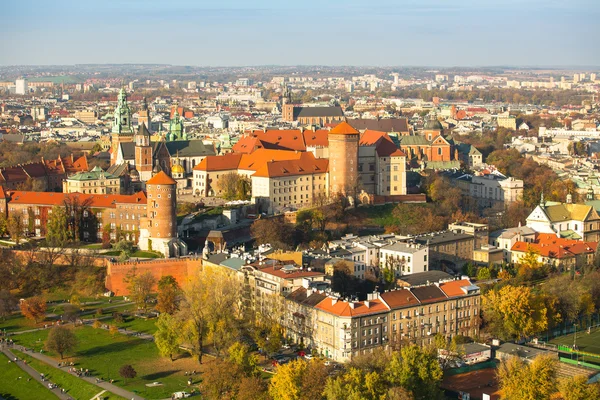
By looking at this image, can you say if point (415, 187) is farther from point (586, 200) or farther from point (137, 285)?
point (137, 285)

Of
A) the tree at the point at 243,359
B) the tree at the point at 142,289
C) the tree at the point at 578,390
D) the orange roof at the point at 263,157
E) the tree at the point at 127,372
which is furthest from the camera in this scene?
the orange roof at the point at 263,157

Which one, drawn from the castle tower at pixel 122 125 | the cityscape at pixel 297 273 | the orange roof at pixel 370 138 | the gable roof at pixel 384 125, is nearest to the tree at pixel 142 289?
the cityscape at pixel 297 273

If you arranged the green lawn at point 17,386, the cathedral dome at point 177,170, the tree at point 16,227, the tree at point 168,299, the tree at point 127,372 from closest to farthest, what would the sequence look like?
the green lawn at point 17,386 → the tree at point 127,372 → the tree at point 168,299 → the tree at point 16,227 → the cathedral dome at point 177,170

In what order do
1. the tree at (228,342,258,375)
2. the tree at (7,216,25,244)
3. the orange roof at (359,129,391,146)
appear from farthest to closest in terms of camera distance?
the orange roof at (359,129,391,146), the tree at (7,216,25,244), the tree at (228,342,258,375)

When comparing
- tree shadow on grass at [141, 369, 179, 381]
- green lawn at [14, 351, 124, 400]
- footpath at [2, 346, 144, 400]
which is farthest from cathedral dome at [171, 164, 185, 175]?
tree shadow on grass at [141, 369, 179, 381]

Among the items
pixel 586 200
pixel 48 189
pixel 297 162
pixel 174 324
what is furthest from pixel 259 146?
pixel 174 324

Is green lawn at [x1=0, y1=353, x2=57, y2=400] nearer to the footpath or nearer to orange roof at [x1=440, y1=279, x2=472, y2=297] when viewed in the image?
the footpath

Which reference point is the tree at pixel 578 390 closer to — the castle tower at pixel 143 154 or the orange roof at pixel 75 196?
the orange roof at pixel 75 196
